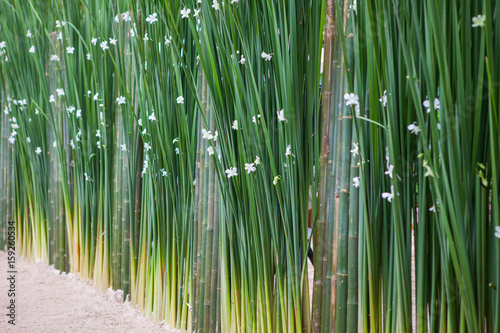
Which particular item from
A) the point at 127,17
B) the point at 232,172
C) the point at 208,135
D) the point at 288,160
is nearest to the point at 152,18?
the point at 127,17

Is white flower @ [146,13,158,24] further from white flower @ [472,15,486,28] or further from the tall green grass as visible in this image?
white flower @ [472,15,486,28]

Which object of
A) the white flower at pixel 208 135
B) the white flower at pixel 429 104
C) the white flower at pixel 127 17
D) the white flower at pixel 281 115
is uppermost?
the white flower at pixel 127 17

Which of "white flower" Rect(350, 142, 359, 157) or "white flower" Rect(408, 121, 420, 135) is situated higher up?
"white flower" Rect(408, 121, 420, 135)

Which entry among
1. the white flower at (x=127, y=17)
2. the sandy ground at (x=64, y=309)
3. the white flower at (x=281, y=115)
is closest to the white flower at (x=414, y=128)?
the white flower at (x=281, y=115)

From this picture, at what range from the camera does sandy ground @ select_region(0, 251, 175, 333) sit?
6.79 ft

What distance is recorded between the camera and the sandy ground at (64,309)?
6.79ft

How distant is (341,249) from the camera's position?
122cm

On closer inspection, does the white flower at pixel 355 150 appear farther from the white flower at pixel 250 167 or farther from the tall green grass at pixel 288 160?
the white flower at pixel 250 167

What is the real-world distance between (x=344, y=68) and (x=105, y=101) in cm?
153

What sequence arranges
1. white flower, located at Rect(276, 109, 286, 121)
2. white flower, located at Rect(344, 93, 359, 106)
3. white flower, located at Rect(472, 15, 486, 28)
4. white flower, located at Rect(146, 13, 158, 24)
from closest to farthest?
1. white flower, located at Rect(472, 15, 486, 28)
2. white flower, located at Rect(344, 93, 359, 106)
3. white flower, located at Rect(276, 109, 286, 121)
4. white flower, located at Rect(146, 13, 158, 24)

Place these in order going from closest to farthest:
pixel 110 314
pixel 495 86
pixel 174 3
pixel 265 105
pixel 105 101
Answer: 1. pixel 495 86
2. pixel 265 105
3. pixel 174 3
4. pixel 110 314
5. pixel 105 101

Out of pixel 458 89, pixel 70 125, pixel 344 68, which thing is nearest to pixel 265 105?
pixel 344 68

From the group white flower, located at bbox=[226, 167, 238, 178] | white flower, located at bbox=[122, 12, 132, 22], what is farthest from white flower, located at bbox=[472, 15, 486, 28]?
white flower, located at bbox=[122, 12, 132, 22]

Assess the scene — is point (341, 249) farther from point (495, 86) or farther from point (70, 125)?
point (70, 125)
